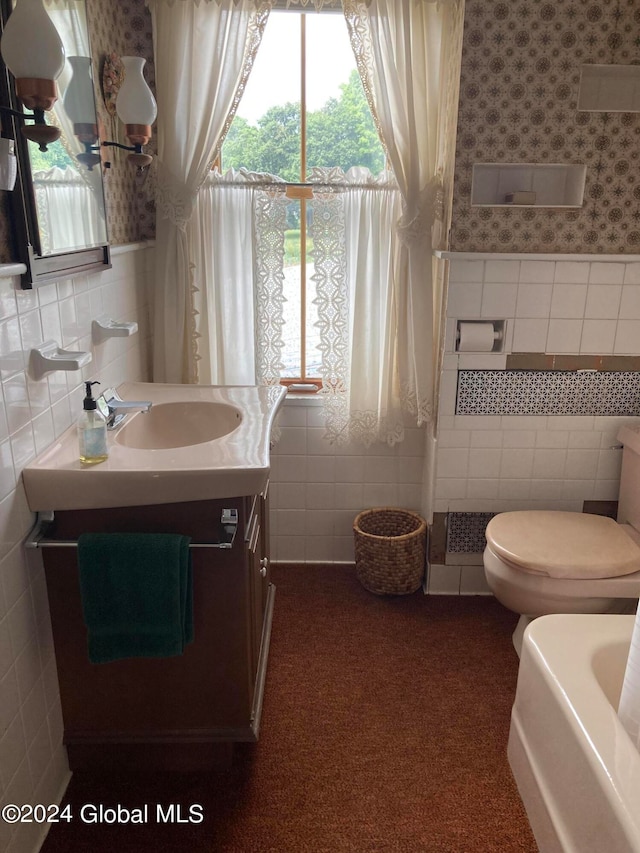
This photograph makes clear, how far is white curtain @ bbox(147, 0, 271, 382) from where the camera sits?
227 centimetres

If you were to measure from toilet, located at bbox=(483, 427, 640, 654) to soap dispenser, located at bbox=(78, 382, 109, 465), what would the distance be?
1293mm

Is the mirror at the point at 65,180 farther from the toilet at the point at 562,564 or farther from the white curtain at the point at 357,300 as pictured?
the toilet at the point at 562,564

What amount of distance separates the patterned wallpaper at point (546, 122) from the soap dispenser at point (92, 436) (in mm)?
1416

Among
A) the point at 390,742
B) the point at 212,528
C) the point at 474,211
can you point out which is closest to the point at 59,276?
the point at 212,528

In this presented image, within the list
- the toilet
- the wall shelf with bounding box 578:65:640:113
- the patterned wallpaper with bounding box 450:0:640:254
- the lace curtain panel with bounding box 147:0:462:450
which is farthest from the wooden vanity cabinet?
the wall shelf with bounding box 578:65:640:113

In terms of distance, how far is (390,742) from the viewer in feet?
6.37

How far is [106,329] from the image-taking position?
6.33 ft

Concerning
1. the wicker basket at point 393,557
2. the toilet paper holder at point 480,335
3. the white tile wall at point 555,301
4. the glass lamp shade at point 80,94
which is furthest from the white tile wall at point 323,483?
the glass lamp shade at point 80,94

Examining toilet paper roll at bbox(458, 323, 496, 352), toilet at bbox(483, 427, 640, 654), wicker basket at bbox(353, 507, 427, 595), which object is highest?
toilet paper roll at bbox(458, 323, 496, 352)

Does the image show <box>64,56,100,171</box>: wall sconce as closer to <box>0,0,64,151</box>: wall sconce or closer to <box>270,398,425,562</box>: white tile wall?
<box>0,0,64,151</box>: wall sconce

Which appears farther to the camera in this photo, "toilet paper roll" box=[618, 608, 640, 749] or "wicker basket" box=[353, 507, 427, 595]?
"wicker basket" box=[353, 507, 427, 595]

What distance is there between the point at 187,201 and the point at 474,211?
1.03 m

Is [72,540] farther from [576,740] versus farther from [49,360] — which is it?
[576,740]

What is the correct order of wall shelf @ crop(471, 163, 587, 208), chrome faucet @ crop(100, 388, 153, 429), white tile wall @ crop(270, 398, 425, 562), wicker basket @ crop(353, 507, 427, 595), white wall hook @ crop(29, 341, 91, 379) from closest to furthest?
white wall hook @ crop(29, 341, 91, 379) < chrome faucet @ crop(100, 388, 153, 429) < wall shelf @ crop(471, 163, 587, 208) < wicker basket @ crop(353, 507, 427, 595) < white tile wall @ crop(270, 398, 425, 562)
